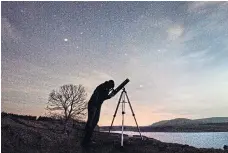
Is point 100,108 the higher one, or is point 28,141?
point 100,108

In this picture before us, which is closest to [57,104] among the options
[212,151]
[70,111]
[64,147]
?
[70,111]

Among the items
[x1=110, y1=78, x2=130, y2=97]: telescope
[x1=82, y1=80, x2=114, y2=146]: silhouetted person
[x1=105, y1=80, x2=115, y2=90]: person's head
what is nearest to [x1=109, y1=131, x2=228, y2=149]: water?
[x1=110, y1=78, x2=130, y2=97]: telescope

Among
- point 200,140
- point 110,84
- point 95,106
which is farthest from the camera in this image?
point 200,140

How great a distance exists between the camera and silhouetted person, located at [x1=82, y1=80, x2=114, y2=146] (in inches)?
403

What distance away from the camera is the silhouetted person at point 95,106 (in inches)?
403

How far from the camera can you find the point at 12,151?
8.12m

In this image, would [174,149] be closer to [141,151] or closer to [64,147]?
[141,151]

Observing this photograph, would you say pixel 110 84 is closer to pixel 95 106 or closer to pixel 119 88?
pixel 119 88

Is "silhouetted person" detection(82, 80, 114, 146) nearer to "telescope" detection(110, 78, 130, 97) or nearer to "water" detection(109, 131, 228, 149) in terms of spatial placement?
"telescope" detection(110, 78, 130, 97)

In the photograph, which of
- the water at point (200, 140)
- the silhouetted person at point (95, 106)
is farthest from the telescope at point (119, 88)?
the water at point (200, 140)

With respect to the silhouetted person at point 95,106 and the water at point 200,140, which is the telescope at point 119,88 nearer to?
the silhouetted person at point 95,106

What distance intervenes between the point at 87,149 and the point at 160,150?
109 inches

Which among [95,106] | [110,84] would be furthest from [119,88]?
[95,106]

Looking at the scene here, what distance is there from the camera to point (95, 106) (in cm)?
1027
